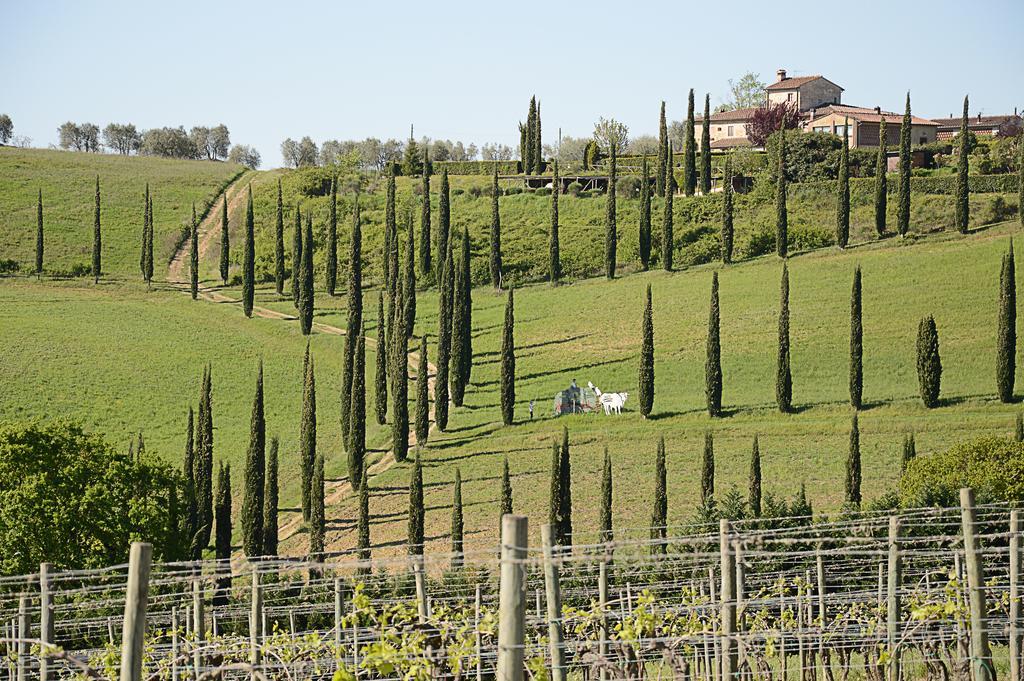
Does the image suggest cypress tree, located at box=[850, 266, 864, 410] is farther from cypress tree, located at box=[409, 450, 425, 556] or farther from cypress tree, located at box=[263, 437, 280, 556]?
cypress tree, located at box=[263, 437, 280, 556]

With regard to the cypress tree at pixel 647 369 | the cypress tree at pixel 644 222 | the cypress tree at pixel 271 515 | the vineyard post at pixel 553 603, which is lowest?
the cypress tree at pixel 271 515

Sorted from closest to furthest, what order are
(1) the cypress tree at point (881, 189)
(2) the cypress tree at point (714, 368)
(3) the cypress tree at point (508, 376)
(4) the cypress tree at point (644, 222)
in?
(2) the cypress tree at point (714, 368)
(3) the cypress tree at point (508, 376)
(1) the cypress tree at point (881, 189)
(4) the cypress tree at point (644, 222)

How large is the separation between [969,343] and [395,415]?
26755 millimetres

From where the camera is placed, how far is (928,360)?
52219 millimetres

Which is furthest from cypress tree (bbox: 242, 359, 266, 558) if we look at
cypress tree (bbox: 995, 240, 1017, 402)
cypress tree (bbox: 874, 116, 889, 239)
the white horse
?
cypress tree (bbox: 874, 116, 889, 239)

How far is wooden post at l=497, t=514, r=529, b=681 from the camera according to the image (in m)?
8.99

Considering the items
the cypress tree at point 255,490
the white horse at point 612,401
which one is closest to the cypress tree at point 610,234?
the white horse at point 612,401

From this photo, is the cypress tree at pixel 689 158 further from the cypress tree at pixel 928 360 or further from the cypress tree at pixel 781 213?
the cypress tree at pixel 928 360

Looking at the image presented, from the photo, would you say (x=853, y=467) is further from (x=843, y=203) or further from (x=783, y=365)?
(x=843, y=203)

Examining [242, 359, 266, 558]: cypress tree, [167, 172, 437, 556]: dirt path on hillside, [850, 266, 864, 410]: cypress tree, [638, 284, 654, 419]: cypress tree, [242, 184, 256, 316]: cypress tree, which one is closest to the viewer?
[242, 359, 266, 558]: cypress tree

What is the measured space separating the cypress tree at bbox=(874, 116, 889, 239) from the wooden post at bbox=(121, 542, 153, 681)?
6470cm

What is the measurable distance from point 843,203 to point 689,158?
1556 centimetres

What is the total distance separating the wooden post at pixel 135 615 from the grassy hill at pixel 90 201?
78.4 m

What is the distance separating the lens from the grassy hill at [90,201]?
8719 centimetres
